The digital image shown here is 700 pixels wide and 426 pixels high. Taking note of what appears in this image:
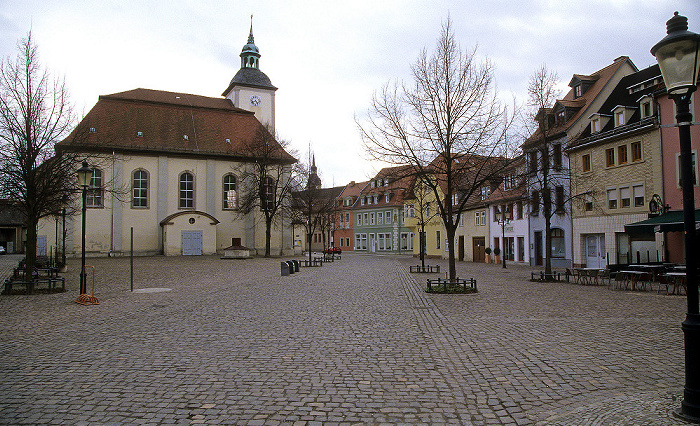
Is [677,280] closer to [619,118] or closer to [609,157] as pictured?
[609,157]

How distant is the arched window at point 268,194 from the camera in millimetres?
48688

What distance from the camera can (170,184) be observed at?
51.1 m

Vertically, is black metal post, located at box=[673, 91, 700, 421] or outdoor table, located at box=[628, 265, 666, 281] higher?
black metal post, located at box=[673, 91, 700, 421]

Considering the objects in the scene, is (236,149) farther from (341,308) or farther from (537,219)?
(341,308)

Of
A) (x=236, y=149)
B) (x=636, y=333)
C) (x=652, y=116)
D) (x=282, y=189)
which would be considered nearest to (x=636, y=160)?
(x=652, y=116)

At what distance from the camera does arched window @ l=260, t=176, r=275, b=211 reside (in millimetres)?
48688

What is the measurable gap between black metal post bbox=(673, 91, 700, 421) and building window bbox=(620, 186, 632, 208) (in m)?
25.6

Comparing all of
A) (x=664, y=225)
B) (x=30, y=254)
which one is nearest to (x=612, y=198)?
(x=664, y=225)

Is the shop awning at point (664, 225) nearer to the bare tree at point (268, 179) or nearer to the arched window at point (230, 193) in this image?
the bare tree at point (268, 179)

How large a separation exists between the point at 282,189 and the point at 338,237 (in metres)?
37.6

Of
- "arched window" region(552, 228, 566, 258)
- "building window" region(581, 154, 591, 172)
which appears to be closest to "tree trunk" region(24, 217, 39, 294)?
"building window" region(581, 154, 591, 172)

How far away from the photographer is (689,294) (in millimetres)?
4840

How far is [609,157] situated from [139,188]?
41399 millimetres

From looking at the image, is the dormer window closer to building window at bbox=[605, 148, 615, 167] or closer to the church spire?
building window at bbox=[605, 148, 615, 167]
